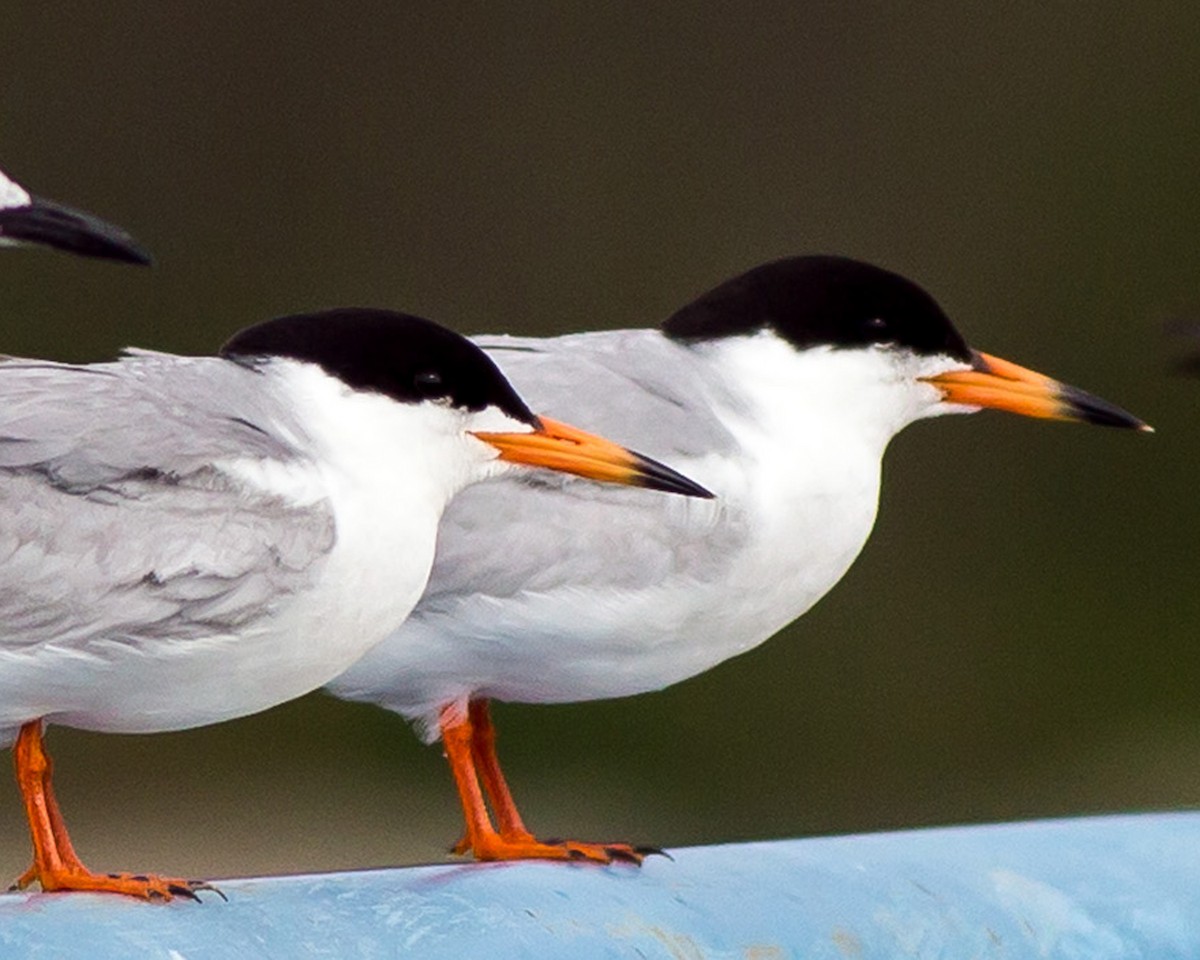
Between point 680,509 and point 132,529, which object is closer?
point 132,529

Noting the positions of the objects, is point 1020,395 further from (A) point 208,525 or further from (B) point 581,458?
(A) point 208,525

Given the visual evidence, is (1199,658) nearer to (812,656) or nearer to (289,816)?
(812,656)

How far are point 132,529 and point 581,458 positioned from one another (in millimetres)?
470

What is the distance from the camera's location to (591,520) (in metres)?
3.39

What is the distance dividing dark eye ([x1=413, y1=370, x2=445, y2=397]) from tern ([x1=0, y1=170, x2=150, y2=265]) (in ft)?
1.54

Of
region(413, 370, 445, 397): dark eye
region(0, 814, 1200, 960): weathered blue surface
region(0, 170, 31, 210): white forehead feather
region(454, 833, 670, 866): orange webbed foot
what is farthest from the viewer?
region(0, 170, 31, 210): white forehead feather

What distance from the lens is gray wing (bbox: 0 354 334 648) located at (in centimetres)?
292

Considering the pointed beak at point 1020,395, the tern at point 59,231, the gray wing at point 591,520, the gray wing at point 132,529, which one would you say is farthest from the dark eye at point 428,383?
the pointed beak at point 1020,395

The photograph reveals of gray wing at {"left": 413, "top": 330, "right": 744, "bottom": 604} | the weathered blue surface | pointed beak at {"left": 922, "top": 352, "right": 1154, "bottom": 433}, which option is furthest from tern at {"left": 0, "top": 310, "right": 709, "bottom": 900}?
pointed beak at {"left": 922, "top": 352, "right": 1154, "bottom": 433}

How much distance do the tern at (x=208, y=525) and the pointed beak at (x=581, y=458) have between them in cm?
1

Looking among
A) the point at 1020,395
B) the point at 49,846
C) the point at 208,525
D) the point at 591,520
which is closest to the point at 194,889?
the point at 49,846

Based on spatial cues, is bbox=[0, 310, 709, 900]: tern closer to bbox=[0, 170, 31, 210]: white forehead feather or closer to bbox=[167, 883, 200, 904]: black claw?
bbox=[167, 883, 200, 904]: black claw

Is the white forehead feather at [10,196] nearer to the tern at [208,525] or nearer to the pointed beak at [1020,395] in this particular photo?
the tern at [208,525]

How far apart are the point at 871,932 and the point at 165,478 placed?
898 mm
